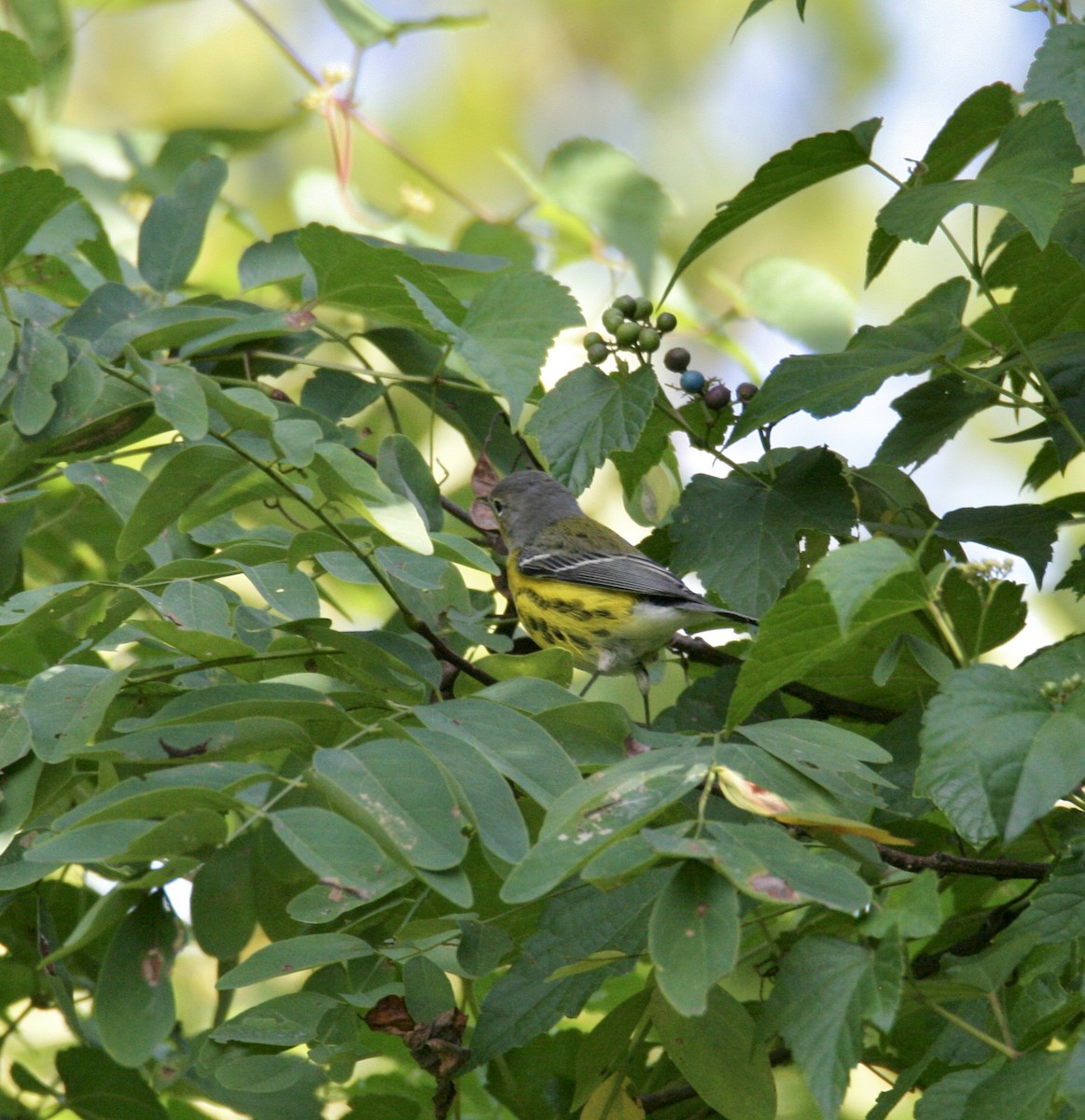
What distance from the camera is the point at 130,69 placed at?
8.38 m

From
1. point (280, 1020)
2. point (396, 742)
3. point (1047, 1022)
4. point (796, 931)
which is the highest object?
point (396, 742)

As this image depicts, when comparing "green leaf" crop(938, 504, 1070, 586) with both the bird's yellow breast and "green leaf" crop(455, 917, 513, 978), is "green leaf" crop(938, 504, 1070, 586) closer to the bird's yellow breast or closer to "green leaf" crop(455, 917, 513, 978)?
"green leaf" crop(455, 917, 513, 978)

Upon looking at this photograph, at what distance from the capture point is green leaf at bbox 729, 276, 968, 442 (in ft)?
7.28

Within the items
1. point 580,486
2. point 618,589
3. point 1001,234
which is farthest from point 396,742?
point 618,589

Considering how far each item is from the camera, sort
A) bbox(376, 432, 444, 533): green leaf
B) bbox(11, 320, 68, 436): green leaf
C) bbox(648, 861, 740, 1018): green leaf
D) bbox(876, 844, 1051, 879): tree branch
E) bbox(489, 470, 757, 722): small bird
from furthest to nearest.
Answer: bbox(489, 470, 757, 722): small bird → bbox(376, 432, 444, 533): green leaf → bbox(11, 320, 68, 436): green leaf → bbox(876, 844, 1051, 879): tree branch → bbox(648, 861, 740, 1018): green leaf

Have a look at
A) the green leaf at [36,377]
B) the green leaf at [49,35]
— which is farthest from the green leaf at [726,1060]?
the green leaf at [49,35]

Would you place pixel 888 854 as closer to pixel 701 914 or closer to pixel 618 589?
pixel 701 914

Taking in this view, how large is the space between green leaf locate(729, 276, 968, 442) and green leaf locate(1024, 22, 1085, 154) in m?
0.44

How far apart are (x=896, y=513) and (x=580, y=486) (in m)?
0.58

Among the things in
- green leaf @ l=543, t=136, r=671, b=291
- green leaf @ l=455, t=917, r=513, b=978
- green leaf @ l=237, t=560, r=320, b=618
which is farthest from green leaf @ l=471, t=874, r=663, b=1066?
green leaf @ l=543, t=136, r=671, b=291

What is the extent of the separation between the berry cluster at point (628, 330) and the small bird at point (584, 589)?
2.17 feet

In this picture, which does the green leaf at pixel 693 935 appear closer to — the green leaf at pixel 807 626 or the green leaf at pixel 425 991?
the green leaf at pixel 807 626

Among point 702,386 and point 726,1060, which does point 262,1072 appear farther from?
point 702,386

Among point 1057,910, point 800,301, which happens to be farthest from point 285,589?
point 800,301
